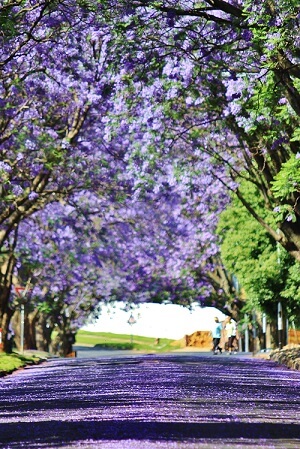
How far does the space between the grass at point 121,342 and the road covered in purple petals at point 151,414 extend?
7125 cm

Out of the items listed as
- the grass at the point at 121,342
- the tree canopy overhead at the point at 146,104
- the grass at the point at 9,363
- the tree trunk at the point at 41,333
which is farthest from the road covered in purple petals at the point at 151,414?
the grass at the point at 121,342

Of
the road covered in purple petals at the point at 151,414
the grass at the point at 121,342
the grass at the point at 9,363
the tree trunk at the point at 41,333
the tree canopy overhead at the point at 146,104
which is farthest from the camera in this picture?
the grass at the point at 121,342

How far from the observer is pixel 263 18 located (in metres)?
18.3

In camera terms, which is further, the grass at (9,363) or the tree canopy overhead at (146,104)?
the grass at (9,363)

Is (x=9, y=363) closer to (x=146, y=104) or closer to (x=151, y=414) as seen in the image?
(x=146, y=104)

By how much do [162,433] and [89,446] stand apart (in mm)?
1332

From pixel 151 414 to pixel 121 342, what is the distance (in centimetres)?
9694

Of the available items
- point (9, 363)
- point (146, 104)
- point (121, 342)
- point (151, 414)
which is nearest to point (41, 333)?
point (9, 363)

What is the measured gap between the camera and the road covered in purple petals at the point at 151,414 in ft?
32.4

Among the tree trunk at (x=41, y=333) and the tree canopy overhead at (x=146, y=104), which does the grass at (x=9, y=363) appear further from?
the tree trunk at (x=41, y=333)

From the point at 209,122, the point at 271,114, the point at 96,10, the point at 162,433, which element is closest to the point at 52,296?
the point at 209,122

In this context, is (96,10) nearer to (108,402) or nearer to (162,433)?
(108,402)

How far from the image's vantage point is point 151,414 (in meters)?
12.9

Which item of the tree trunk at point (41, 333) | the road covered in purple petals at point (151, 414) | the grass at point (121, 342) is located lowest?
the road covered in purple petals at point (151, 414)
